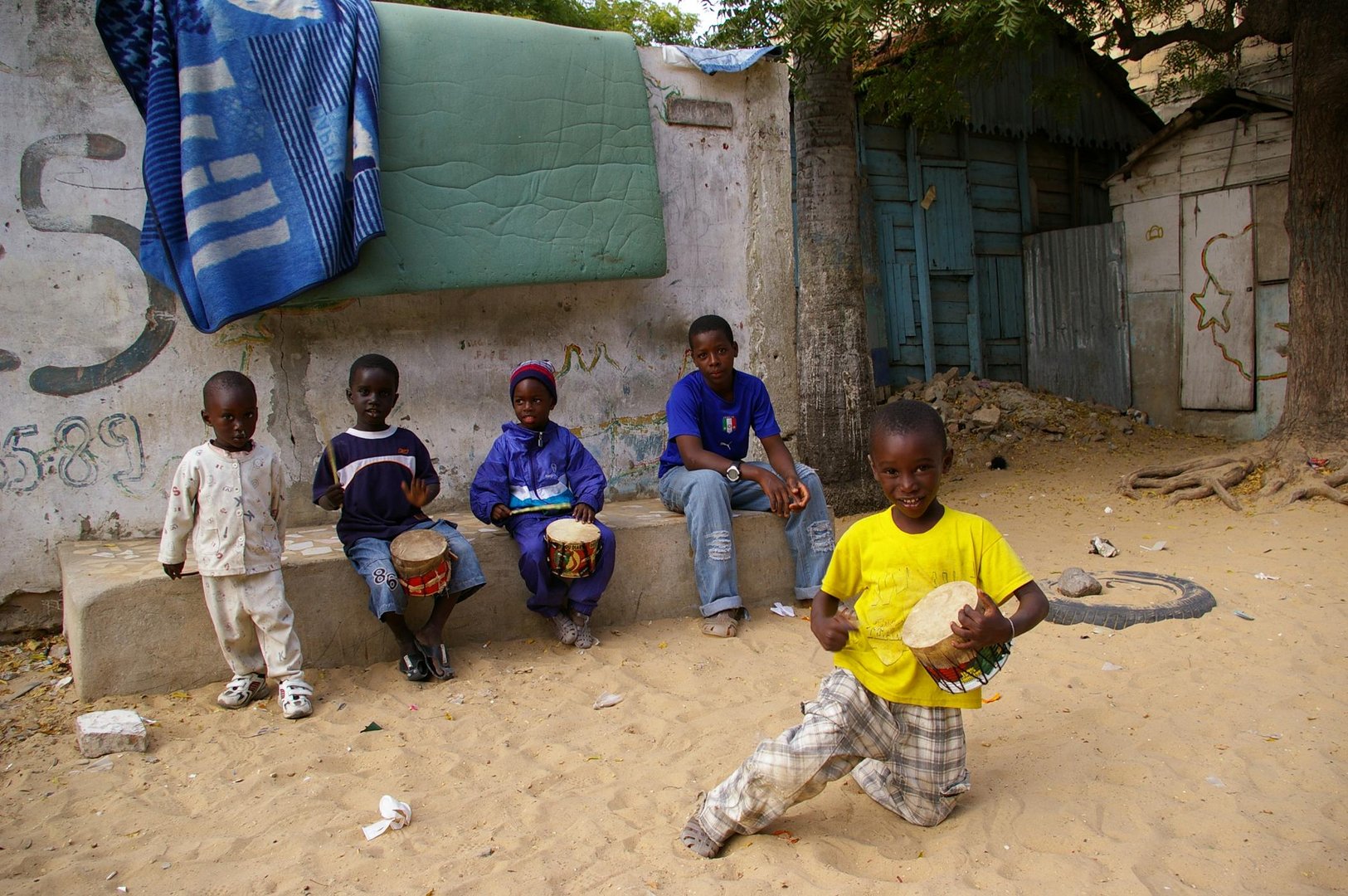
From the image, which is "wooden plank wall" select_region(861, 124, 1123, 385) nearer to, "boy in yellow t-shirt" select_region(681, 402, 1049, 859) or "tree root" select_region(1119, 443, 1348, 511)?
"tree root" select_region(1119, 443, 1348, 511)

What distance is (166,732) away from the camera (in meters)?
3.32

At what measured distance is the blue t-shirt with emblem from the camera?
4676mm

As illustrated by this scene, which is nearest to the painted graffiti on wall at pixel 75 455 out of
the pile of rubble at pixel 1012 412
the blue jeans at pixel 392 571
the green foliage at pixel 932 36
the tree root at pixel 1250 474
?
the blue jeans at pixel 392 571

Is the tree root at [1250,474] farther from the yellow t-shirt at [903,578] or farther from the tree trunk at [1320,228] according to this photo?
the yellow t-shirt at [903,578]

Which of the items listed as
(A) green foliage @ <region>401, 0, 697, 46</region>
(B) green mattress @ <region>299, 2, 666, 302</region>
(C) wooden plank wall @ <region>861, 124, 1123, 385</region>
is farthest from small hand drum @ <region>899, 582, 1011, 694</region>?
(A) green foliage @ <region>401, 0, 697, 46</region>

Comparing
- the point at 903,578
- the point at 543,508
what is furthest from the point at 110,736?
the point at 903,578

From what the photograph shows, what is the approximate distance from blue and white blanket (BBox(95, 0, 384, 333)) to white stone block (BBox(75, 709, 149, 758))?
1.79 m

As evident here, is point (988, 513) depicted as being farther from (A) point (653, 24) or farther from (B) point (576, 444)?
(A) point (653, 24)

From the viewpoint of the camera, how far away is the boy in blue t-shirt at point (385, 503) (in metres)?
3.84

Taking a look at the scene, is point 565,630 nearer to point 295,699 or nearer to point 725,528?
point 725,528

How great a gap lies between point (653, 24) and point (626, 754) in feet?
45.9

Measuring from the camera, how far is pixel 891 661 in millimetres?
2459

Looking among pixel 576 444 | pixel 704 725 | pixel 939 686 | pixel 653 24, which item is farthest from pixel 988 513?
pixel 653 24

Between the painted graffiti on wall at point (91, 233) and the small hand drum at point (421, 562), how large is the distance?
1.73 meters
